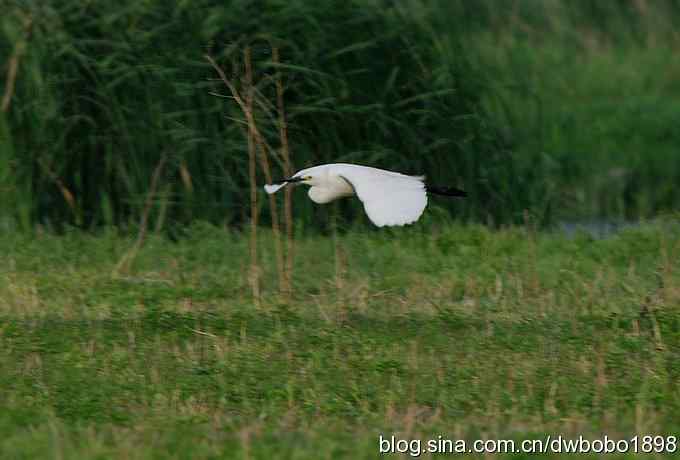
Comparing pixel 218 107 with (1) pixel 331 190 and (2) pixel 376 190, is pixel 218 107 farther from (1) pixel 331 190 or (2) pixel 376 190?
(2) pixel 376 190

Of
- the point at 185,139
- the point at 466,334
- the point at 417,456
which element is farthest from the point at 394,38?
the point at 417,456

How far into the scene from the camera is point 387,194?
4.89 m

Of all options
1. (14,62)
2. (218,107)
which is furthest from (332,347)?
(14,62)

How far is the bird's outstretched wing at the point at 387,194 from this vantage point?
15.5ft

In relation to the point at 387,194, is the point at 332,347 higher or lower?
lower

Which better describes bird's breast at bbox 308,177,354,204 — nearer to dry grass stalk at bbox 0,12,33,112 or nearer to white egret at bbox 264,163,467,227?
white egret at bbox 264,163,467,227

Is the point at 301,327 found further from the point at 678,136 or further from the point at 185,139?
the point at 678,136

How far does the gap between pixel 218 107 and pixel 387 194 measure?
287 centimetres

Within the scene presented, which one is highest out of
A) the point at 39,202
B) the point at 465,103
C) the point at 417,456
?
the point at 465,103

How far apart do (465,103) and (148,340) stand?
364 centimetres

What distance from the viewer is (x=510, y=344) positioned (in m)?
5.05

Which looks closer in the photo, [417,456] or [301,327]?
[417,456]

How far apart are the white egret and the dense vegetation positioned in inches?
83.4

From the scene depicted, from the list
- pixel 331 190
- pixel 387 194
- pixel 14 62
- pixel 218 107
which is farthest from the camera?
pixel 14 62
